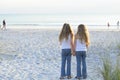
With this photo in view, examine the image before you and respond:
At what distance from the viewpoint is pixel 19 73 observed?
40.0 feet

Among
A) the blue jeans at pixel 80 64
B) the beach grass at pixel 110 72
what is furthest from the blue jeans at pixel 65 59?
the beach grass at pixel 110 72

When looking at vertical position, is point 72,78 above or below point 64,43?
below

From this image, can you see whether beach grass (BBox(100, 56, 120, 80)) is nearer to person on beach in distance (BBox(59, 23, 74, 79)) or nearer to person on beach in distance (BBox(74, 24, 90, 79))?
person on beach in distance (BBox(74, 24, 90, 79))

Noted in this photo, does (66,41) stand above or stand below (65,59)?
above

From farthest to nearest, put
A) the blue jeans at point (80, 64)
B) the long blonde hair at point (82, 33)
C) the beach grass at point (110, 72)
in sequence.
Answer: the blue jeans at point (80, 64) < the long blonde hair at point (82, 33) < the beach grass at point (110, 72)

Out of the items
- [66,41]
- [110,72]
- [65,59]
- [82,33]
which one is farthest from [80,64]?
[110,72]

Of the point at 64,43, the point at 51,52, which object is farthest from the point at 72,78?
the point at 51,52

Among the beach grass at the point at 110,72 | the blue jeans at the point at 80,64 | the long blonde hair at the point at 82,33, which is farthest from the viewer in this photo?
the blue jeans at the point at 80,64

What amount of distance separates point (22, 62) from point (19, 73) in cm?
256

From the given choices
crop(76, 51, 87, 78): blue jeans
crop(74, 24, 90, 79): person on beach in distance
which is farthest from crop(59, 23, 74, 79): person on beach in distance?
crop(76, 51, 87, 78): blue jeans

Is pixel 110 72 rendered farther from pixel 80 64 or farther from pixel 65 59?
pixel 65 59

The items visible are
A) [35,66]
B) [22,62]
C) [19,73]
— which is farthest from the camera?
[22,62]

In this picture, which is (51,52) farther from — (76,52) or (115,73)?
(115,73)

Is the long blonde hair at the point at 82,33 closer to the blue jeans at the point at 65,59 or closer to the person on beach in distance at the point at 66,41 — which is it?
the person on beach in distance at the point at 66,41
